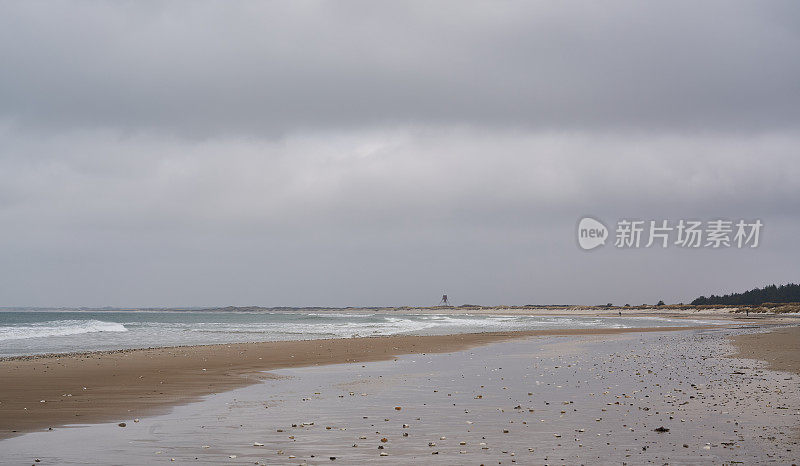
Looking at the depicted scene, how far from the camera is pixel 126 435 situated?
12.1 metres

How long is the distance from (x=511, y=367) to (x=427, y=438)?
12.9 m

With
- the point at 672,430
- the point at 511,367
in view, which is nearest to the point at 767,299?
the point at 511,367

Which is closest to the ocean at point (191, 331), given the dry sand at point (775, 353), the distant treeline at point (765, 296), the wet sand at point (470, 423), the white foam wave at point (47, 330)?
the white foam wave at point (47, 330)

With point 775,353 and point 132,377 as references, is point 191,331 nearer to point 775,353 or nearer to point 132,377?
point 132,377

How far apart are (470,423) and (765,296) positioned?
541 feet

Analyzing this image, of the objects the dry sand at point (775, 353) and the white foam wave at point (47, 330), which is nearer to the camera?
the dry sand at point (775, 353)

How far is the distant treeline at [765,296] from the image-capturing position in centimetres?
15062

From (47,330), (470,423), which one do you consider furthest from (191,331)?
(470,423)

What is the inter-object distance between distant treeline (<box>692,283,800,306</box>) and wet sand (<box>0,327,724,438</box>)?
461ft

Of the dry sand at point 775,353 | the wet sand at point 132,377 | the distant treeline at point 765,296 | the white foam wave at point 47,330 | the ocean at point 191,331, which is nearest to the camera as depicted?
the wet sand at point 132,377

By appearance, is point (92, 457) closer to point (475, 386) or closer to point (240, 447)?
point (240, 447)

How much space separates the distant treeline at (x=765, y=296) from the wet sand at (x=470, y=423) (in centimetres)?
14992

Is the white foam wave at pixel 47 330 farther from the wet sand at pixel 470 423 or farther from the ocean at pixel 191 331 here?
the wet sand at pixel 470 423

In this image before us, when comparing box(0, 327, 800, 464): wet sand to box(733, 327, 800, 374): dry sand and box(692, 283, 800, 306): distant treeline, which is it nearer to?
box(733, 327, 800, 374): dry sand
